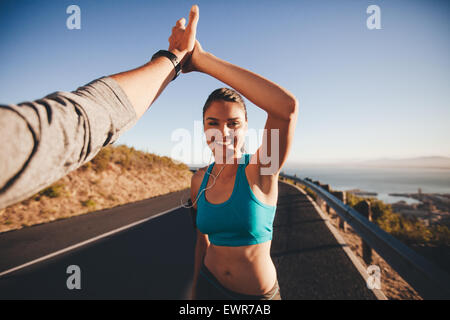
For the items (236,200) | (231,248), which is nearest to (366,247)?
(231,248)

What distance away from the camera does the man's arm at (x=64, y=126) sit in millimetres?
445

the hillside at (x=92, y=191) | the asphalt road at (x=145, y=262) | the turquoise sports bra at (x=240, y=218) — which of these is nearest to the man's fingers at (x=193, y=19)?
the turquoise sports bra at (x=240, y=218)

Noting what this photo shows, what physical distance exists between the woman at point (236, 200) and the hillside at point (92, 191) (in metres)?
8.31

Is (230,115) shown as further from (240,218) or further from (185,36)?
(240,218)

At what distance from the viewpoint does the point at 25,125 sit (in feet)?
1.49

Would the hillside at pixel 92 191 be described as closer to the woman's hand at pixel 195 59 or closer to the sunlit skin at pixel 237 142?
the sunlit skin at pixel 237 142

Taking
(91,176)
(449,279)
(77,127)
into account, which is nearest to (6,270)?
(77,127)

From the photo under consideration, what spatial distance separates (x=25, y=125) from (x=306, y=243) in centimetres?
479

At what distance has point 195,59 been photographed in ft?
3.87

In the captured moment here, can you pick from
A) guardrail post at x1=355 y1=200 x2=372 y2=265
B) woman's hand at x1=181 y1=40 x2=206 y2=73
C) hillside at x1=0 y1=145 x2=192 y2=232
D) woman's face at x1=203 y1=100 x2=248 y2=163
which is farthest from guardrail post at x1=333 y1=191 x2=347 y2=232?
hillside at x1=0 y1=145 x2=192 y2=232

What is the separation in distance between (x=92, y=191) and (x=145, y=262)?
8907 mm

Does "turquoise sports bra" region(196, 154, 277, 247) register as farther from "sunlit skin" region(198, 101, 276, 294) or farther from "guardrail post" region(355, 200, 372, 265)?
"guardrail post" region(355, 200, 372, 265)

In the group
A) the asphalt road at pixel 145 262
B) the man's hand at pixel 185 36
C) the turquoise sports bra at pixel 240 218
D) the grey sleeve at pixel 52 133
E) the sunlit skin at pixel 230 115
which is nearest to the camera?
the grey sleeve at pixel 52 133

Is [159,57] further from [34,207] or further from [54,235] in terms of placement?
[34,207]
